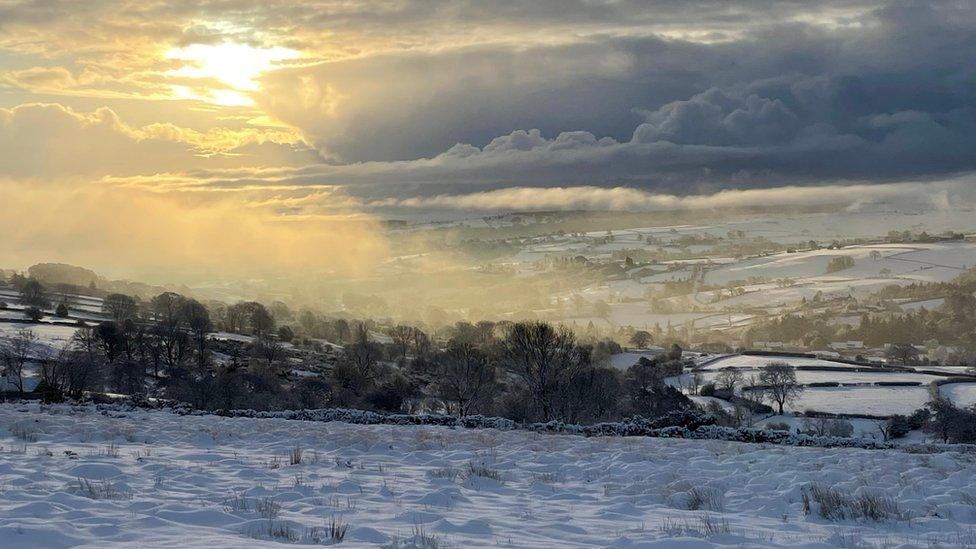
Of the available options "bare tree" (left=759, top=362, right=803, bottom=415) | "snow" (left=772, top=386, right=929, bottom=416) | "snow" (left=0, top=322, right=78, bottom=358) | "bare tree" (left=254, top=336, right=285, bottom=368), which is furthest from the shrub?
"bare tree" (left=254, top=336, right=285, bottom=368)

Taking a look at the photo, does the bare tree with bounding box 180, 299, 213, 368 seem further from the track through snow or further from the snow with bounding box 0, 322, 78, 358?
the track through snow

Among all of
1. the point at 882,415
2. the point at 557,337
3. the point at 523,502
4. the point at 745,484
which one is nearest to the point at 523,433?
the point at 745,484

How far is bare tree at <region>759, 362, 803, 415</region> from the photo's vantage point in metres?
104

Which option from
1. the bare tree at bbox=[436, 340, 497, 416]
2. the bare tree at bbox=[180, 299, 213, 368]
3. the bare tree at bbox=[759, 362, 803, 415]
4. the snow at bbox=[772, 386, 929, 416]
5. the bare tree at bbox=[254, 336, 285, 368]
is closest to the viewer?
the bare tree at bbox=[436, 340, 497, 416]

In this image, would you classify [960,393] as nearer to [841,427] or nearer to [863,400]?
[863,400]

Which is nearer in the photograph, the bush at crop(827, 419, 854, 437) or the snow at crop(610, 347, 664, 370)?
the bush at crop(827, 419, 854, 437)

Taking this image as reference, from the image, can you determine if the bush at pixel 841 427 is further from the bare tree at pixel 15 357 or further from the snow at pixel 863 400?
the bare tree at pixel 15 357

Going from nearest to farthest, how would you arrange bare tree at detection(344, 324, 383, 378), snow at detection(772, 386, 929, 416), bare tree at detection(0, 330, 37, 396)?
bare tree at detection(0, 330, 37, 396) → snow at detection(772, 386, 929, 416) → bare tree at detection(344, 324, 383, 378)

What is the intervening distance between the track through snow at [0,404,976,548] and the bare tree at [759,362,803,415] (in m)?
84.1

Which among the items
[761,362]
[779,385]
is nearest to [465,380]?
[779,385]

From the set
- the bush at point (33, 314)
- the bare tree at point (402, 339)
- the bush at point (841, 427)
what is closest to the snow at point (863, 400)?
the bush at point (841, 427)

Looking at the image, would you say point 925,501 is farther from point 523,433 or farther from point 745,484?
point 523,433

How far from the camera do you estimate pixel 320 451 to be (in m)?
21.5

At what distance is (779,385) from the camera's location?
347 feet
